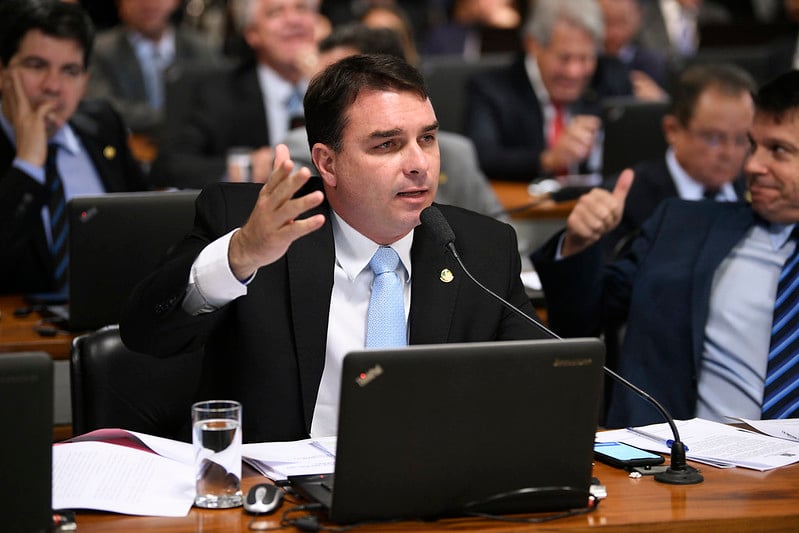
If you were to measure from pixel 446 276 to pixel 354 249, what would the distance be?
18 centimetres

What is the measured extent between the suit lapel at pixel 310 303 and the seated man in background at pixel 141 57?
4.17m

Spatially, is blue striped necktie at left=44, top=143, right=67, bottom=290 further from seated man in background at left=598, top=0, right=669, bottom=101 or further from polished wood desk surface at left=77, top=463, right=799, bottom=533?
seated man in background at left=598, top=0, right=669, bottom=101

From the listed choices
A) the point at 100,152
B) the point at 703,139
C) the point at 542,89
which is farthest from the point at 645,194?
the point at 542,89

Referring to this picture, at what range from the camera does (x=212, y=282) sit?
80.6 inches

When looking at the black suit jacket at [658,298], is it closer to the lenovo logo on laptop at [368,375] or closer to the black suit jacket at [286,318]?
the black suit jacket at [286,318]

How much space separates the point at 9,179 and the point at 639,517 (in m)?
2.18

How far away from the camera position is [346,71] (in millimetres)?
2318

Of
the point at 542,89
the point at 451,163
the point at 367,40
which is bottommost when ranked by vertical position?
the point at 451,163

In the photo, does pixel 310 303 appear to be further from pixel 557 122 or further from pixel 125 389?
pixel 557 122

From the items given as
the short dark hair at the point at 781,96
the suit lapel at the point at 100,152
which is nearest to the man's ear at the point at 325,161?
the short dark hair at the point at 781,96

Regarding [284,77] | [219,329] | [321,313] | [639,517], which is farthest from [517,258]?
[284,77]

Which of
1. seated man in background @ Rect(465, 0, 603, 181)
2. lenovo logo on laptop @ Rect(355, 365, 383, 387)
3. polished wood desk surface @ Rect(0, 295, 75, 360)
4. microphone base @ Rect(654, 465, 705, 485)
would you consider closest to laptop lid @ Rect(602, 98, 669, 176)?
seated man in background @ Rect(465, 0, 603, 181)

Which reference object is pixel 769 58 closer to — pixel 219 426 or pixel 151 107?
pixel 151 107

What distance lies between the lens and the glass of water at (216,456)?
1.79 m
